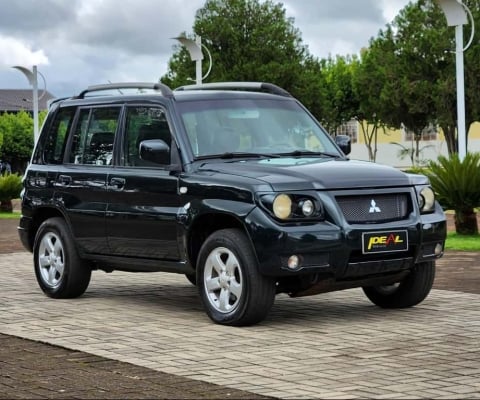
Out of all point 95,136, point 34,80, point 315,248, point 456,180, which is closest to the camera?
point 315,248

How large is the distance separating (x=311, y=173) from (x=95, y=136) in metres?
2.74

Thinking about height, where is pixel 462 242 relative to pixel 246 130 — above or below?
below

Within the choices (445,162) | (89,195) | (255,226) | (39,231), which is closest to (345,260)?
(255,226)

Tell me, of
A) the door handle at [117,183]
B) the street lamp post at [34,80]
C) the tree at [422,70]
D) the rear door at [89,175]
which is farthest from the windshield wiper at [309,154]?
the tree at [422,70]

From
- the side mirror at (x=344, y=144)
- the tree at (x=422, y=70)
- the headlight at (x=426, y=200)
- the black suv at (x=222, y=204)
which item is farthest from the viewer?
the tree at (x=422, y=70)

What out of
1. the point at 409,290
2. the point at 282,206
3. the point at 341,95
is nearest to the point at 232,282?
the point at 282,206

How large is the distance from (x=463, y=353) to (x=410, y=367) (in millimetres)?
653

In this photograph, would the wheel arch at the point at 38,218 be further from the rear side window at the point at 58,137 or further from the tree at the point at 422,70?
the tree at the point at 422,70

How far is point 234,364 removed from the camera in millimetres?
7844

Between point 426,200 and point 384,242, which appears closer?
point 384,242

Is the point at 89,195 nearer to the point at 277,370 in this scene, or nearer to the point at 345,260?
the point at 345,260

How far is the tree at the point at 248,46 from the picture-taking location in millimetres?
65938

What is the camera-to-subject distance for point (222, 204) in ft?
31.3

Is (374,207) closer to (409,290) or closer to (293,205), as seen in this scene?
(293,205)
